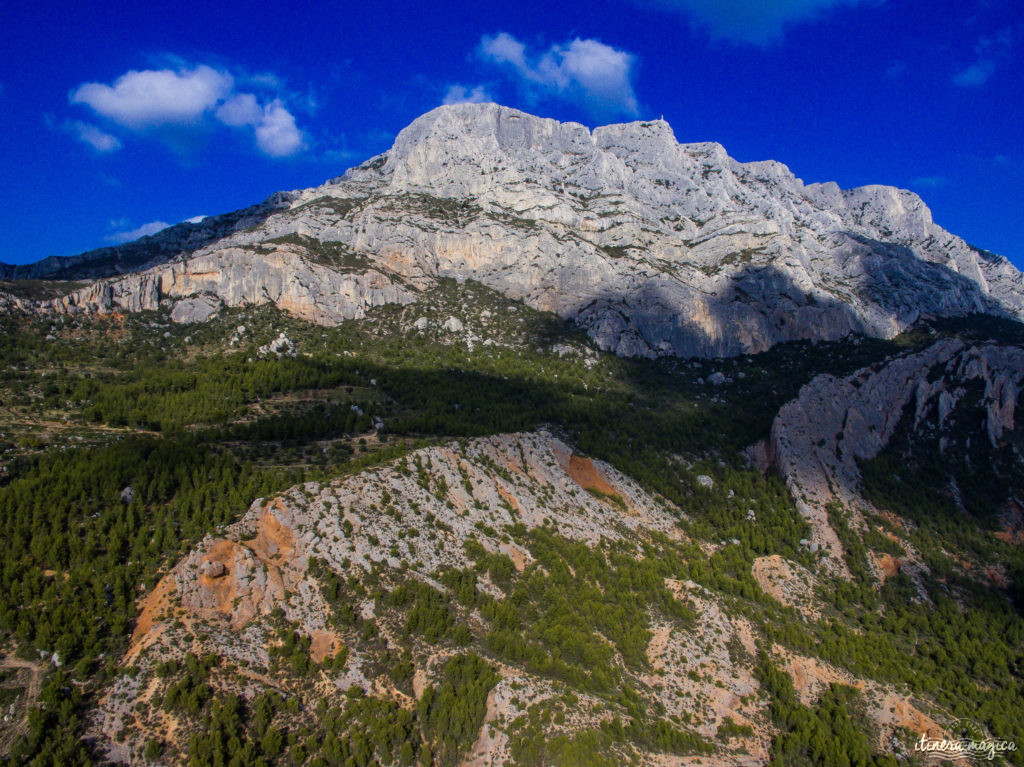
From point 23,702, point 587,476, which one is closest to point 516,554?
point 587,476

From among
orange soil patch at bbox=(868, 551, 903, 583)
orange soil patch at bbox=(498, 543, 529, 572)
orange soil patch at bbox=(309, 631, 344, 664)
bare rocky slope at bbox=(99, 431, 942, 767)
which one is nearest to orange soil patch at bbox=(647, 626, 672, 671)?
bare rocky slope at bbox=(99, 431, 942, 767)

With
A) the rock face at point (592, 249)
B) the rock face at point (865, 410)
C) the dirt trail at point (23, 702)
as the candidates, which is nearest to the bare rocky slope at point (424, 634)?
the dirt trail at point (23, 702)

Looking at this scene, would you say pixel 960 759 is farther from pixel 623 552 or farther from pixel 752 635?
pixel 623 552

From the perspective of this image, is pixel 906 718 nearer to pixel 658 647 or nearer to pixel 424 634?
pixel 658 647

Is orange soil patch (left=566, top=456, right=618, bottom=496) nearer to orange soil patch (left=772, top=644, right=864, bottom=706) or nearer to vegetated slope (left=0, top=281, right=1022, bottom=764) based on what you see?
vegetated slope (left=0, top=281, right=1022, bottom=764)

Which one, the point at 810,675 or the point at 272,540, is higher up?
the point at 272,540

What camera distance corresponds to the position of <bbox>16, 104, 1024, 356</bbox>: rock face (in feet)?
345

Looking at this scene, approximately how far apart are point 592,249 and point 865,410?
64.7 metres

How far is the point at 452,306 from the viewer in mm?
110438

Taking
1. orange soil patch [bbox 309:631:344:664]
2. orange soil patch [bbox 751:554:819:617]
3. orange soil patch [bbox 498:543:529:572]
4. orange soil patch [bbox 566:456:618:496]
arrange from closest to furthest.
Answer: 1. orange soil patch [bbox 309:631:344:664]
2. orange soil patch [bbox 498:543:529:572]
3. orange soil patch [bbox 751:554:819:617]
4. orange soil patch [bbox 566:456:618:496]

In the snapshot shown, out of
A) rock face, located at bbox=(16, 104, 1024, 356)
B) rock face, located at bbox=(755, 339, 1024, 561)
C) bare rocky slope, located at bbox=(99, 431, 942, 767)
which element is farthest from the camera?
rock face, located at bbox=(16, 104, 1024, 356)

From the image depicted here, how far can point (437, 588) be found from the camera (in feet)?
120

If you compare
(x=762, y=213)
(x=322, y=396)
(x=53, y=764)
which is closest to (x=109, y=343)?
(x=322, y=396)

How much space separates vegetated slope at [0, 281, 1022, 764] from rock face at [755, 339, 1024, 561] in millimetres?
3250
